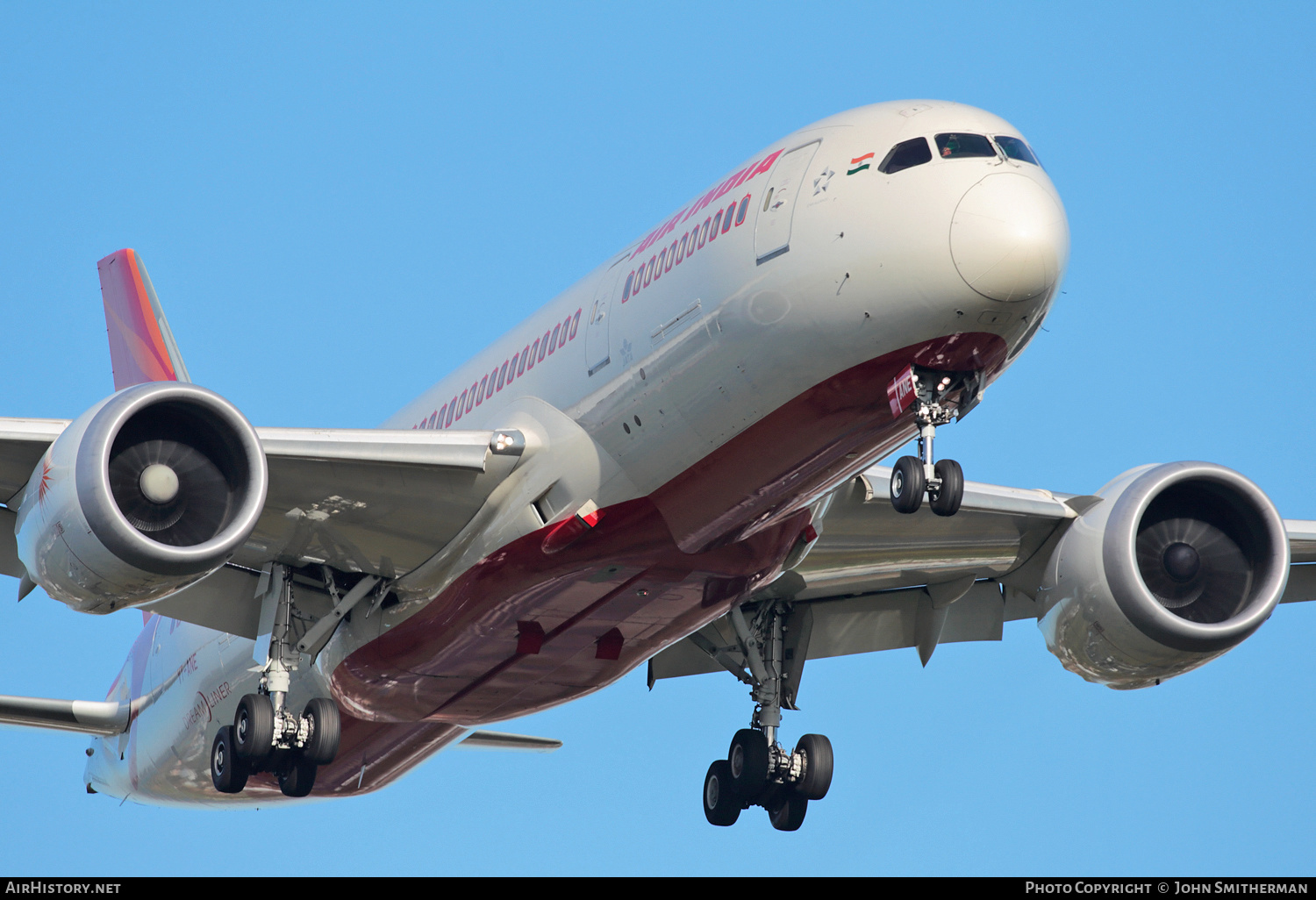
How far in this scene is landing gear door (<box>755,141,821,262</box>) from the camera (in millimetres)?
17000

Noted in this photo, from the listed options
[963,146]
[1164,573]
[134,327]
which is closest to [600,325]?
[963,146]

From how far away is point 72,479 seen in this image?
17.5m

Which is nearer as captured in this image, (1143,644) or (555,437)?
(555,437)

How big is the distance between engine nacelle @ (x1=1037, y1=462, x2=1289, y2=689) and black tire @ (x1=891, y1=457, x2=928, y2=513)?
647 centimetres

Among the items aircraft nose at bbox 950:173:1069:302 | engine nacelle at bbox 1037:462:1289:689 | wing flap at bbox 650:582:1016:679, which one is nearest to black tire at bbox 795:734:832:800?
wing flap at bbox 650:582:1016:679

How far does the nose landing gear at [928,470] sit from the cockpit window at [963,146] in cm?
208

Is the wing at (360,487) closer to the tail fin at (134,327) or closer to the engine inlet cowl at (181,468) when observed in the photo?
the engine inlet cowl at (181,468)

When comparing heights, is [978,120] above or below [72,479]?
above

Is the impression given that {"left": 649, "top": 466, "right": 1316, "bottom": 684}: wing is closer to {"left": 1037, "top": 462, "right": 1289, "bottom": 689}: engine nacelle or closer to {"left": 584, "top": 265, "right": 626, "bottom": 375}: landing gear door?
{"left": 1037, "top": 462, "right": 1289, "bottom": 689}: engine nacelle

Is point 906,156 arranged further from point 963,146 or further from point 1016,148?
point 1016,148

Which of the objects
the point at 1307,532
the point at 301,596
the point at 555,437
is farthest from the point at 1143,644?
the point at 301,596
